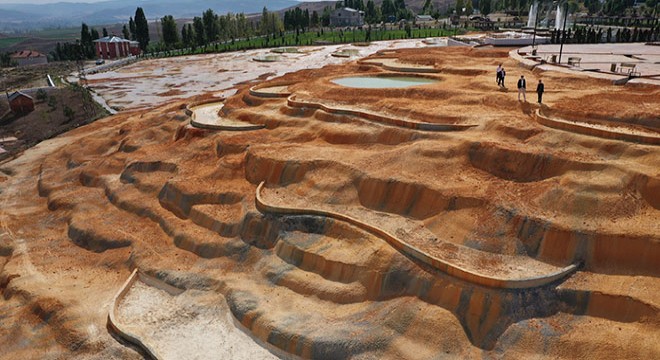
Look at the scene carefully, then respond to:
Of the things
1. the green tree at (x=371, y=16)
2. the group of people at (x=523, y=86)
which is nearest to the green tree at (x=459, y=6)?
the green tree at (x=371, y=16)

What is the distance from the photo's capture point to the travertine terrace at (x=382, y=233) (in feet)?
56.6

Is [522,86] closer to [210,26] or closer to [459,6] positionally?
[210,26]

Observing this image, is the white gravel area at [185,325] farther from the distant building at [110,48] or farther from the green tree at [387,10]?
the green tree at [387,10]

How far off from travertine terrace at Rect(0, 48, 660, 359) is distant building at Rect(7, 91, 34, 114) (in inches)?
1251

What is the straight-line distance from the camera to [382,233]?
20594mm

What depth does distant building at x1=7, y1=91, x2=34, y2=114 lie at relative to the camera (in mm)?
58812

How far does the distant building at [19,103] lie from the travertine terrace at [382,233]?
31.8 meters

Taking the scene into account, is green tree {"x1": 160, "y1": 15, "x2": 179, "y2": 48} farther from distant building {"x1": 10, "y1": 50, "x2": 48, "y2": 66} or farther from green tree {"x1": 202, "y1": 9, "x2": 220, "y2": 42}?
distant building {"x1": 10, "y1": 50, "x2": 48, "y2": 66}

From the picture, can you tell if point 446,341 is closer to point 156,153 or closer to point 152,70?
point 156,153

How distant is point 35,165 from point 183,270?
2610 centimetres

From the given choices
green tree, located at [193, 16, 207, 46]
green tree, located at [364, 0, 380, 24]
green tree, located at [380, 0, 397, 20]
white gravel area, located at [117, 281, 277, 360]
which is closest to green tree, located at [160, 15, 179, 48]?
green tree, located at [193, 16, 207, 46]

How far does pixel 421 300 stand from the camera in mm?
18359

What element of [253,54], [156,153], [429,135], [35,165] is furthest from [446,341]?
[253,54]

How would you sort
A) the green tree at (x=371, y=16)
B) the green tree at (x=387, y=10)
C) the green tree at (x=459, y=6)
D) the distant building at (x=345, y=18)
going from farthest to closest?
1. the green tree at (x=387, y=10)
2. the distant building at (x=345, y=18)
3. the green tree at (x=371, y=16)
4. the green tree at (x=459, y=6)
